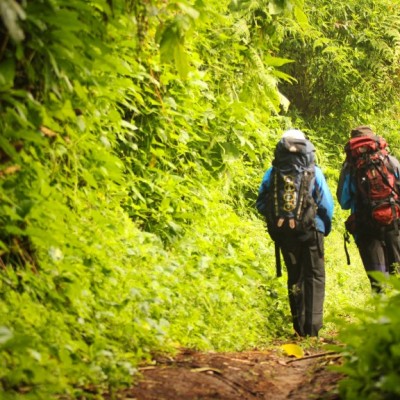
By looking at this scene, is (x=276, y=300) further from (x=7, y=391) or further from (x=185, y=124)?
(x=7, y=391)

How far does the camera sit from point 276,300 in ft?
26.7

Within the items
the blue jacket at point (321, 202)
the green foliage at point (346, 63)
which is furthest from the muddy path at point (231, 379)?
the green foliage at point (346, 63)

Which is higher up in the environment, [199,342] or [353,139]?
[353,139]

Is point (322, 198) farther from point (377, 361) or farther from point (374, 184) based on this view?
point (377, 361)

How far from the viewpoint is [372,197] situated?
8.02 meters

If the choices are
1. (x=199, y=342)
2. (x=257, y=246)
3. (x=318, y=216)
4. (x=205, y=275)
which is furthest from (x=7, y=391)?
(x=257, y=246)

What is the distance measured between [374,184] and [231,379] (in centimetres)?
398

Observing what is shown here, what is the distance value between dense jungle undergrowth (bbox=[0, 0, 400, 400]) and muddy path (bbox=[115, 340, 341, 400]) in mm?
81

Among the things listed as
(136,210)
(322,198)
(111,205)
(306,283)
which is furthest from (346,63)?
(111,205)

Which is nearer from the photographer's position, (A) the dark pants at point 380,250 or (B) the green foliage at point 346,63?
(A) the dark pants at point 380,250

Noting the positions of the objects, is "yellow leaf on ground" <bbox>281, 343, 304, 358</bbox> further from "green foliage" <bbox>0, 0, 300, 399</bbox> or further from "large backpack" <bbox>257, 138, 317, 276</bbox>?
"large backpack" <bbox>257, 138, 317, 276</bbox>

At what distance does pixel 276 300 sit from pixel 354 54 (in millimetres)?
9245

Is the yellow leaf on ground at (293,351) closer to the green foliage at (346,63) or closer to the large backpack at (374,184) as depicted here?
the large backpack at (374,184)

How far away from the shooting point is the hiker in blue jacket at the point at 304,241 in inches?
299
